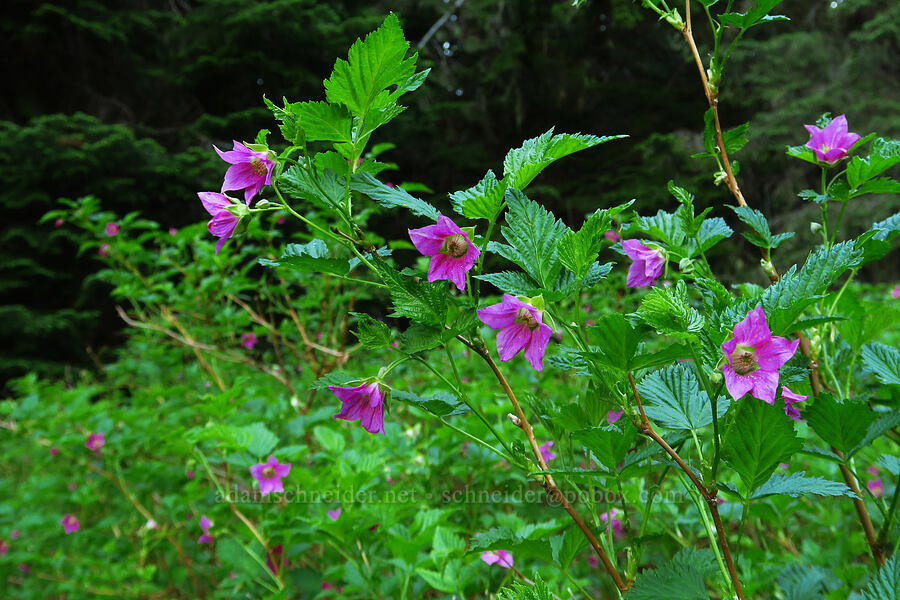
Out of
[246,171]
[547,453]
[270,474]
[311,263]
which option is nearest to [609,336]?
[311,263]

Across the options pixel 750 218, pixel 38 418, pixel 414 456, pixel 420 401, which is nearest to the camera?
pixel 420 401

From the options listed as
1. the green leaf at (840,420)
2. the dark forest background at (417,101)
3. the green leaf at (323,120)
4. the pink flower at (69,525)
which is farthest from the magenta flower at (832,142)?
the dark forest background at (417,101)

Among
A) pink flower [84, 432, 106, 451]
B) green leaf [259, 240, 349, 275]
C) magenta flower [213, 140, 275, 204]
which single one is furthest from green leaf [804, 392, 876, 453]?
pink flower [84, 432, 106, 451]

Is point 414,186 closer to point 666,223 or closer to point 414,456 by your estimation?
point 414,456

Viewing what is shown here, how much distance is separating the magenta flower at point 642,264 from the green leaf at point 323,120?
1.16 ft

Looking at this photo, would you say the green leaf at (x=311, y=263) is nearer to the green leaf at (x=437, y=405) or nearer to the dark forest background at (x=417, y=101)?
the green leaf at (x=437, y=405)

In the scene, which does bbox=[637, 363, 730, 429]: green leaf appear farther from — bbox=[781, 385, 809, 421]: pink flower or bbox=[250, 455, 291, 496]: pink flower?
bbox=[250, 455, 291, 496]: pink flower

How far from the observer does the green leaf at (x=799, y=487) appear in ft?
1.44

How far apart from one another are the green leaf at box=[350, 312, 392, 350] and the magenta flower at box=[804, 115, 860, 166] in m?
0.61

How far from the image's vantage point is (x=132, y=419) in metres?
2.12

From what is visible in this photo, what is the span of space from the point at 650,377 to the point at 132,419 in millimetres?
2132

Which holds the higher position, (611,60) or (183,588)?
(611,60)

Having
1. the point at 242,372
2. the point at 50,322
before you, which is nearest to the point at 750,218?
the point at 242,372

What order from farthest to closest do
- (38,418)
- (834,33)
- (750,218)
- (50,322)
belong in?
1. (834,33)
2. (50,322)
3. (38,418)
4. (750,218)
